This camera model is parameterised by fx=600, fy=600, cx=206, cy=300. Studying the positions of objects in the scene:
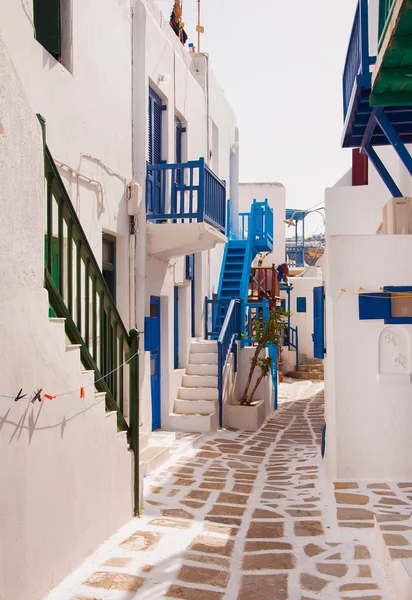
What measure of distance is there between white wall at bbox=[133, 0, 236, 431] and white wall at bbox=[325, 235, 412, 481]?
3.26 meters

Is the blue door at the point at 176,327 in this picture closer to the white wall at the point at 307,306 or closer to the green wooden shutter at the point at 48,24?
the green wooden shutter at the point at 48,24

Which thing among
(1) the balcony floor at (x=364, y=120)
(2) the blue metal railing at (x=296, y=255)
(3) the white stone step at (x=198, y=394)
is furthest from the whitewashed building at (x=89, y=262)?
(2) the blue metal railing at (x=296, y=255)

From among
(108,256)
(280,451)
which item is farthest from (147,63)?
(280,451)

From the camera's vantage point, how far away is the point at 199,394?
1153cm

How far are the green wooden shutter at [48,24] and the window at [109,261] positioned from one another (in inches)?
102

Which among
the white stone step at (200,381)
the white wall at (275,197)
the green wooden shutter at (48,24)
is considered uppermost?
the white wall at (275,197)

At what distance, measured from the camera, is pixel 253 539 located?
17.9 feet

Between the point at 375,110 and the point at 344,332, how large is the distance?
9.19ft

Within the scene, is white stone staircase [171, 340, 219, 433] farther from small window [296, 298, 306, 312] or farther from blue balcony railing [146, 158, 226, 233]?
small window [296, 298, 306, 312]

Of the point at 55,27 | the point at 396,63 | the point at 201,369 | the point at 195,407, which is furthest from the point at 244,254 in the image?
the point at 396,63

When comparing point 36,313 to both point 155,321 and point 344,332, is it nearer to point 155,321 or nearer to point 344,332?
point 344,332

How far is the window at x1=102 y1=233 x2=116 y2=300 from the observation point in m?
8.52

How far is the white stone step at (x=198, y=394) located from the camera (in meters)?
11.5

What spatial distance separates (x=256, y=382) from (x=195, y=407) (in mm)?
2585
